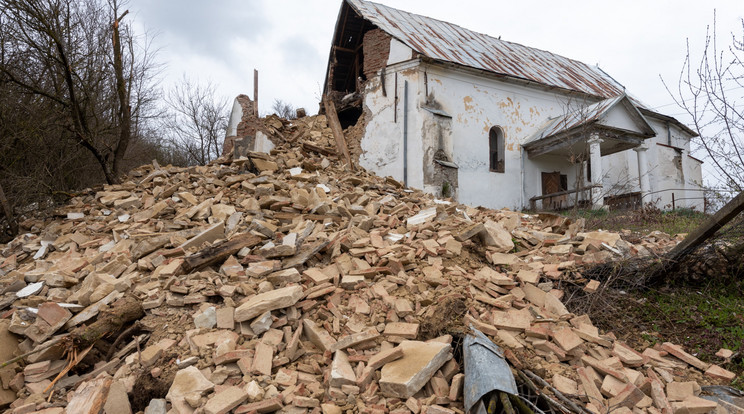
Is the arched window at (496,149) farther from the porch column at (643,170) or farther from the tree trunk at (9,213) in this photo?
the tree trunk at (9,213)

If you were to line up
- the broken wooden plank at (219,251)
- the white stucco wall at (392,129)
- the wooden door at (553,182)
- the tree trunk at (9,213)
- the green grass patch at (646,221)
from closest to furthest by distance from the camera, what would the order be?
the broken wooden plank at (219,251) < the tree trunk at (9,213) < the green grass patch at (646,221) < the white stucco wall at (392,129) < the wooden door at (553,182)

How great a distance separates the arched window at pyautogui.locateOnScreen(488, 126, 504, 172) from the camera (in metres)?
14.1

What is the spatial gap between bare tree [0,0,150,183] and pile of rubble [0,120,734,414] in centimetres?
357

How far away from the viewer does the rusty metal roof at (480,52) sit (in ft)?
44.3

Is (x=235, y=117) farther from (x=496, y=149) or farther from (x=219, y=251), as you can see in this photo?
(x=219, y=251)

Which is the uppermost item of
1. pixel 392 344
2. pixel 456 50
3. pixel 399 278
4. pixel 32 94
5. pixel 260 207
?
pixel 456 50

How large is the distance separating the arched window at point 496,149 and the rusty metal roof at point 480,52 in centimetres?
191

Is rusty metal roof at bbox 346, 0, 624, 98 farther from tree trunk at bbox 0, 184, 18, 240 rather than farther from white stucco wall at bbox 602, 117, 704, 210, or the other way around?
tree trunk at bbox 0, 184, 18, 240

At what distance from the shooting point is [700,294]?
4.73 metres

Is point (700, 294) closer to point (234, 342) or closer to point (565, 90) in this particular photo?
point (234, 342)

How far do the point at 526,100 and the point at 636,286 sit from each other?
11.1 meters

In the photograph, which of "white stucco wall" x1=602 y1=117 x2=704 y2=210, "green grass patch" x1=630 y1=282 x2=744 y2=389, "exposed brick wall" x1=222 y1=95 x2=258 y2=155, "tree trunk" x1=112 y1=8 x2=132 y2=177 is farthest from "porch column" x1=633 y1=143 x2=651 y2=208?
"tree trunk" x1=112 y1=8 x2=132 y2=177

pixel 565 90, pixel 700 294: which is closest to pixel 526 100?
pixel 565 90

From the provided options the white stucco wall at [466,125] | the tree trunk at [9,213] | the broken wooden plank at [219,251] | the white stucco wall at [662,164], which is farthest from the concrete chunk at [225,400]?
the white stucco wall at [662,164]
